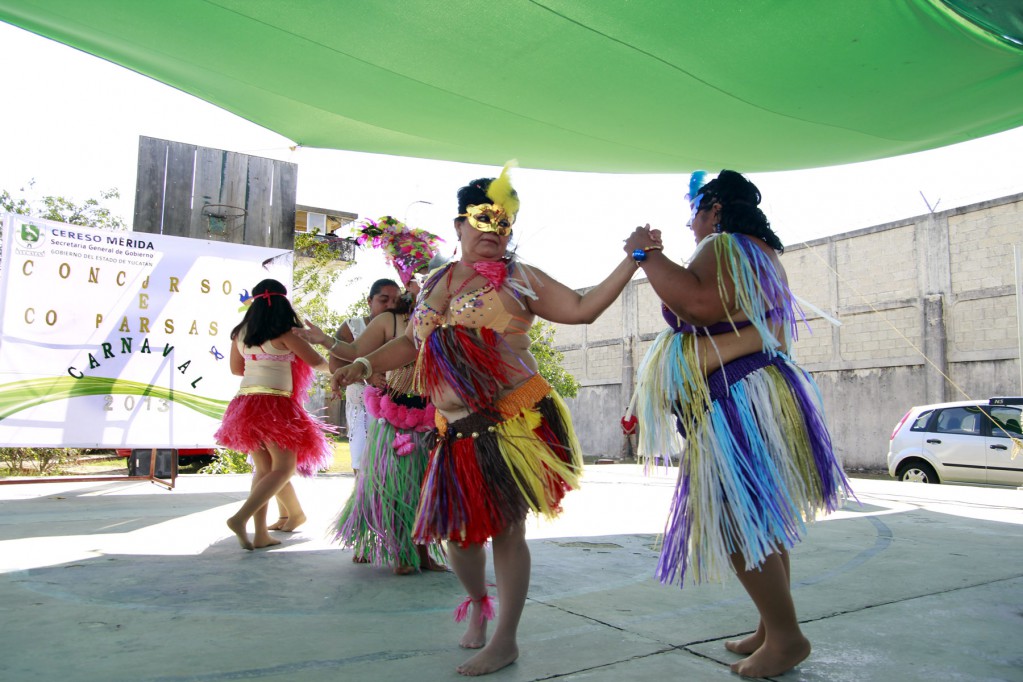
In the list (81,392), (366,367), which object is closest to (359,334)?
(366,367)

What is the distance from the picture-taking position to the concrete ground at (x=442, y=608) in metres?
1.96

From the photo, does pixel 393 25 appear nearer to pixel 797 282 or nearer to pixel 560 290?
pixel 560 290

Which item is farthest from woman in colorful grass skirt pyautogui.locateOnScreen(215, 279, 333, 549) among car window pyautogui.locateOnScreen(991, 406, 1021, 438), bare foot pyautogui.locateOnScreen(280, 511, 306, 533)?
car window pyautogui.locateOnScreen(991, 406, 1021, 438)

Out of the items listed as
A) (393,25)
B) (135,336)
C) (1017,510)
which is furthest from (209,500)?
(1017,510)

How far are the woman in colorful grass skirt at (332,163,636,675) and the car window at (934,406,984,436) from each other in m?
8.46

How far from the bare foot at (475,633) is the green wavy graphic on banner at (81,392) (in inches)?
169

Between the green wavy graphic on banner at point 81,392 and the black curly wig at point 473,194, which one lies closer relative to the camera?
the black curly wig at point 473,194

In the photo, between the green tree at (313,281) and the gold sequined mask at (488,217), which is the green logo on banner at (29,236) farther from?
the green tree at (313,281)

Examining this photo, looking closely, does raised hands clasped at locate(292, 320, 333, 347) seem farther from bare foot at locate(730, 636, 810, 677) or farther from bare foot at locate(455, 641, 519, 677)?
→ bare foot at locate(730, 636, 810, 677)

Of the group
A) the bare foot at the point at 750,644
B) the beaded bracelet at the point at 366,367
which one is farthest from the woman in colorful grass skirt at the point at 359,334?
the bare foot at the point at 750,644

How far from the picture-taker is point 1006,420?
855 cm

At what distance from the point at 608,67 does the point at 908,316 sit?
472 inches

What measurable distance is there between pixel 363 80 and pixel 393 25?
568 mm

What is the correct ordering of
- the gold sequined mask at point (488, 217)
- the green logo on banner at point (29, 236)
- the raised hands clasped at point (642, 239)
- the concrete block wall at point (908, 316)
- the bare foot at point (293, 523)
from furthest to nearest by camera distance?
the concrete block wall at point (908, 316), the green logo on banner at point (29, 236), the bare foot at point (293, 523), the gold sequined mask at point (488, 217), the raised hands clasped at point (642, 239)
